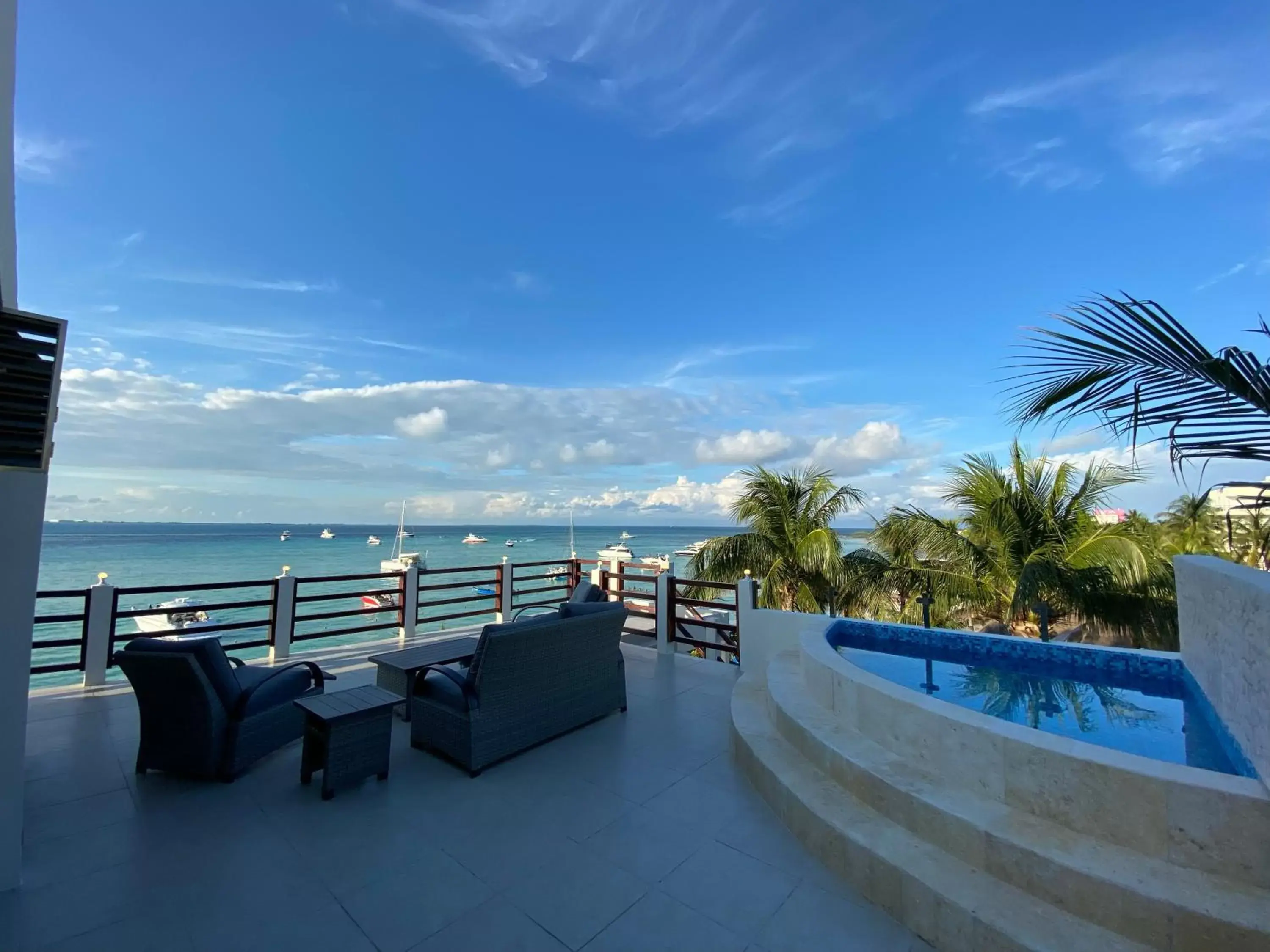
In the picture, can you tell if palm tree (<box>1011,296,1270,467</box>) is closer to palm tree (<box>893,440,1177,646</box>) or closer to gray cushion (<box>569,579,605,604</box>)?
gray cushion (<box>569,579,605,604</box>)

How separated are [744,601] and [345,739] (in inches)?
161

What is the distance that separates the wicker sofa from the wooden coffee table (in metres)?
0.12

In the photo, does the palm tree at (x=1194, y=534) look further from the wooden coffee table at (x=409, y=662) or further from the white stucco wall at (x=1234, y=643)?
the wooden coffee table at (x=409, y=662)

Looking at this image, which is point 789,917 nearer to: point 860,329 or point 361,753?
point 361,753

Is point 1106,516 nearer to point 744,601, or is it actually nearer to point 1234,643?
point 744,601

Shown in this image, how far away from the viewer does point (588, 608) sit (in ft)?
13.7

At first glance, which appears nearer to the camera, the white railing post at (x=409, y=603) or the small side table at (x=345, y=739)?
the small side table at (x=345, y=739)

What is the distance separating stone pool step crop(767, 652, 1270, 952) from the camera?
1529 millimetres

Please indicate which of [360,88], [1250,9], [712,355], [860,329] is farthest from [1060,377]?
[712,355]

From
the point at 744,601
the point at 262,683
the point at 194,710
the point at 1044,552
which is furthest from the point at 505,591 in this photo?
the point at 1044,552

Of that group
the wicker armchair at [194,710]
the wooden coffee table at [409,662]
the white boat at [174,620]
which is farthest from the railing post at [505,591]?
the wicker armchair at [194,710]

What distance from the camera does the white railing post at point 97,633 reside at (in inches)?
182

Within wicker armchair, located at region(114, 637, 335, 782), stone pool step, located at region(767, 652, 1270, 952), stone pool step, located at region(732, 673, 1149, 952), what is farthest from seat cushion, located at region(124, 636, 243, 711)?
stone pool step, located at region(767, 652, 1270, 952)

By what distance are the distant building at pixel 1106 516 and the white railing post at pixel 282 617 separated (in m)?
10.5
